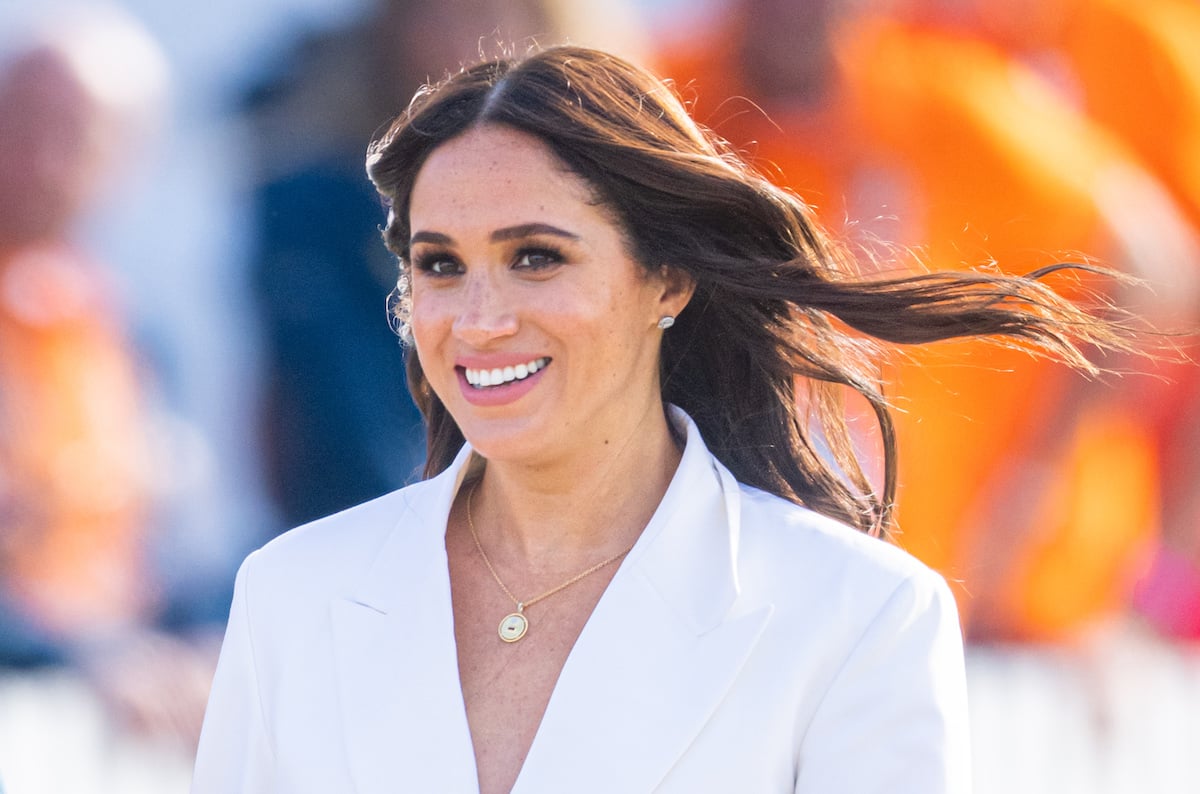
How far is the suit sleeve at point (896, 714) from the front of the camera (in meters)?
1.71

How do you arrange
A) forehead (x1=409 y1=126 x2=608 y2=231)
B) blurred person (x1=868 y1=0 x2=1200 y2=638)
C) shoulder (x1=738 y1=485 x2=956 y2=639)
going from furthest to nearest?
blurred person (x1=868 y1=0 x2=1200 y2=638), forehead (x1=409 y1=126 x2=608 y2=231), shoulder (x1=738 y1=485 x2=956 y2=639)

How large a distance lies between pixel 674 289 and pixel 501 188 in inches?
11.4

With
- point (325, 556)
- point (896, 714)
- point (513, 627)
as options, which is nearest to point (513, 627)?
point (513, 627)

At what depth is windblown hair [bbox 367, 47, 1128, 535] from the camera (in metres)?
1.99

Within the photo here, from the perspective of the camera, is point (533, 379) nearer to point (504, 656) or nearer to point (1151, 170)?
point (504, 656)

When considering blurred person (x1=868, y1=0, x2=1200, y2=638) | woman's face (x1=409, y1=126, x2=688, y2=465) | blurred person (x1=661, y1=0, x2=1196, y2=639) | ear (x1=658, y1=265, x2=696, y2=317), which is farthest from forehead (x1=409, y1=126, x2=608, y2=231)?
blurred person (x1=868, y1=0, x2=1200, y2=638)

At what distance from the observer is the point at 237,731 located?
6.55 ft

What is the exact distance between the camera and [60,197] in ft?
12.3

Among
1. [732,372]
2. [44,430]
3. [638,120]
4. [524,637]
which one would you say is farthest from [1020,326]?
[44,430]

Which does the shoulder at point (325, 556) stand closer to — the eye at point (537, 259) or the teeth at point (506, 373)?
the teeth at point (506, 373)

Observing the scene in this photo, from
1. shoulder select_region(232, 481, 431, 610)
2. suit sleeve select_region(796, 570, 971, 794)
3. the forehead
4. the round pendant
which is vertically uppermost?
the forehead

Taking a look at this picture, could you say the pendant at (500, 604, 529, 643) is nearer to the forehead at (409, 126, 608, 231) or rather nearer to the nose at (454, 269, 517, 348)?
the nose at (454, 269, 517, 348)

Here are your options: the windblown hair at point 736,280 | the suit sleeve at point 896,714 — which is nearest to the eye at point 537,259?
the windblown hair at point 736,280

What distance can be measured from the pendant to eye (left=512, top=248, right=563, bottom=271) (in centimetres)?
43
